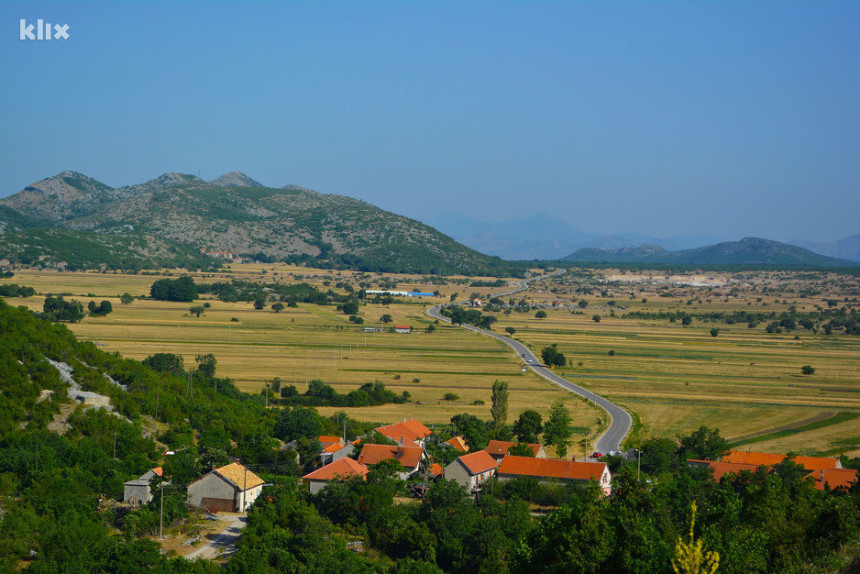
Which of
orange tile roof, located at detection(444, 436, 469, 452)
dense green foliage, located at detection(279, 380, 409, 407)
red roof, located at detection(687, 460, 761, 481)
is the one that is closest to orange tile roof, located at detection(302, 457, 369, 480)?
orange tile roof, located at detection(444, 436, 469, 452)

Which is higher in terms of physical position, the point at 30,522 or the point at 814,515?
the point at 814,515

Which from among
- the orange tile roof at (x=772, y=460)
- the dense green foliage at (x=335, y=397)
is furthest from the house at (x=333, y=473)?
the dense green foliage at (x=335, y=397)

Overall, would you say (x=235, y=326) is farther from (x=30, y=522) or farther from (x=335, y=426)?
(x=30, y=522)

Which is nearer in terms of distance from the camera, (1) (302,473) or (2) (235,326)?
(1) (302,473)

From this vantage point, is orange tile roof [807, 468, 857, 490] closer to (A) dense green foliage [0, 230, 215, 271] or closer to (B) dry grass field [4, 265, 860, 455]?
(B) dry grass field [4, 265, 860, 455]

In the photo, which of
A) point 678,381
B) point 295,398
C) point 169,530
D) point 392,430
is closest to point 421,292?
point 678,381

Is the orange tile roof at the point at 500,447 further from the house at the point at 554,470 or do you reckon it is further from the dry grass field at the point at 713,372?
the dry grass field at the point at 713,372
